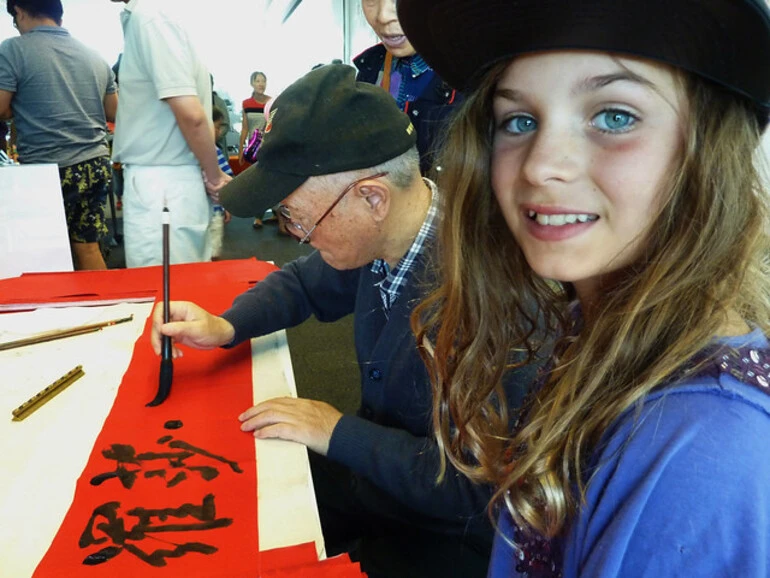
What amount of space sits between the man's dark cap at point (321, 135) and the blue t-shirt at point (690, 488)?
0.64 metres

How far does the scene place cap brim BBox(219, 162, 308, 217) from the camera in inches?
38.2

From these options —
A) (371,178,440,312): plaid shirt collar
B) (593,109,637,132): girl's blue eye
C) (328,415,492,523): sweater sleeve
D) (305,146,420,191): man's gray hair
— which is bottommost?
(328,415,492,523): sweater sleeve

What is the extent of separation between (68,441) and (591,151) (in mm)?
742

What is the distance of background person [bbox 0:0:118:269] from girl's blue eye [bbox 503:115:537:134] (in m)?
1.77

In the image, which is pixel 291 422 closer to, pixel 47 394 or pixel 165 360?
pixel 165 360

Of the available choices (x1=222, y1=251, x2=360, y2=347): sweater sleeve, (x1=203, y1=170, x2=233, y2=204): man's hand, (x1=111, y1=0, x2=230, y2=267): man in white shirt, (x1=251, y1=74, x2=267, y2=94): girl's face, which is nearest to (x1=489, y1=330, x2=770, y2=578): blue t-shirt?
(x1=222, y1=251, x2=360, y2=347): sweater sleeve

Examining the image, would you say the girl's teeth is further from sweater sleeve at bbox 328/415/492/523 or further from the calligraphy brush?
the calligraphy brush

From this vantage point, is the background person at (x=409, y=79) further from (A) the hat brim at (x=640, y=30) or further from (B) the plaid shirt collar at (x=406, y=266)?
(A) the hat brim at (x=640, y=30)

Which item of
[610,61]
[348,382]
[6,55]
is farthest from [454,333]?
[6,55]

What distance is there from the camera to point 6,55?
1928 millimetres

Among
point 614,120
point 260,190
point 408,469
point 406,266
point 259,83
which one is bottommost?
point 259,83

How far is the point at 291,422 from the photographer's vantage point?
81cm

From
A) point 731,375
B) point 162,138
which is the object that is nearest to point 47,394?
point 731,375

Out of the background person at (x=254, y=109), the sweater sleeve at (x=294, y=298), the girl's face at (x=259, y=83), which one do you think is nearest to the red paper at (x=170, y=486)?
the sweater sleeve at (x=294, y=298)
